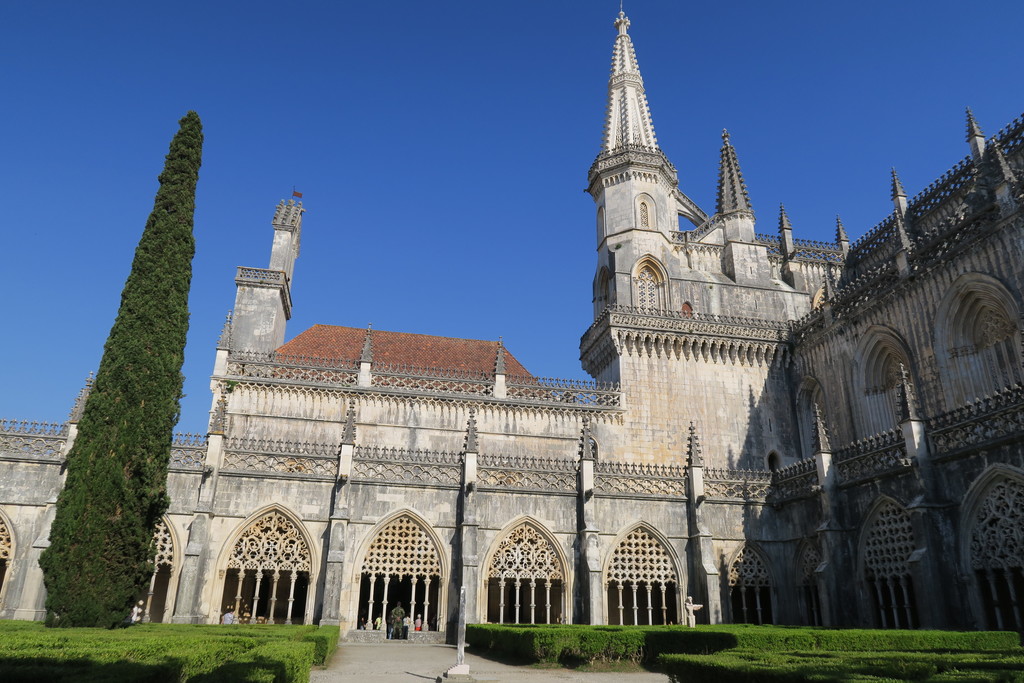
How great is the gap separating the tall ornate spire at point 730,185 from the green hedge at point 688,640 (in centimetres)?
2823

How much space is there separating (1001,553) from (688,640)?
771cm

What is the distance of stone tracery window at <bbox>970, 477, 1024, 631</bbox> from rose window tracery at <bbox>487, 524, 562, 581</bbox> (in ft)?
37.1

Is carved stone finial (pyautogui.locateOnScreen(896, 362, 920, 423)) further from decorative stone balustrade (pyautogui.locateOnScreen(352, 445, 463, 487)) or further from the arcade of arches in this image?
the arcade of arches

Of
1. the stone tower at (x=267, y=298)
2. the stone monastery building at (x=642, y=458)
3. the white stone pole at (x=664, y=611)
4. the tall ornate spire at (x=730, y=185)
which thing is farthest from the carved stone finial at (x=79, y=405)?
the tall ornate spire at (x=730, y=185)

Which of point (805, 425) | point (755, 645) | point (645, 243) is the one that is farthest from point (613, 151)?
point (755, 645)

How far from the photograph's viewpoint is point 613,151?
37.8 metres

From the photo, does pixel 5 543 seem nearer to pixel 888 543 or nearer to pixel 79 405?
pixel 79 405

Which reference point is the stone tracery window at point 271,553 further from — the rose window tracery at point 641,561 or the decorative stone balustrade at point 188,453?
the rose window tracery at point 641,561

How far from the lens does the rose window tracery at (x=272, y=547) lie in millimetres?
20438

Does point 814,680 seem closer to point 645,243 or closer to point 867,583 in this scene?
point 867,583

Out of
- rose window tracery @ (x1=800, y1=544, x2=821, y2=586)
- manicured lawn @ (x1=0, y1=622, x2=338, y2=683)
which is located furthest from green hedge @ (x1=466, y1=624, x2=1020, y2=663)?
manicured lawn @ (x1=0, y1=622, x2=338, y2=683)

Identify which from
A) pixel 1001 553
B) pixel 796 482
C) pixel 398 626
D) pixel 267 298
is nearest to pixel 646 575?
pixel 796 482

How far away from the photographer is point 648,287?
36094mm

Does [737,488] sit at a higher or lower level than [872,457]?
lower
